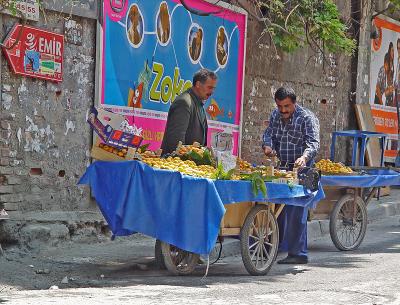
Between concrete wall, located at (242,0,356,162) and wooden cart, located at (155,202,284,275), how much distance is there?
6.05m

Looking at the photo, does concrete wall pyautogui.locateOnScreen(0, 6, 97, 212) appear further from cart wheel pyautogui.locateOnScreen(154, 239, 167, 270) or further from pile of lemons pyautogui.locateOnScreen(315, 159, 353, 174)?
pile of lemons pyautogui.locateOnScreen(315, 159, 353, 174)

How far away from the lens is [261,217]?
886 cm

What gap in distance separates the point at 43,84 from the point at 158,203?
294 centimetres

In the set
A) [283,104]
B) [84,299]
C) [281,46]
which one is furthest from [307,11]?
[84,299]

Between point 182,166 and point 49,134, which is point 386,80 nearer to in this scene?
point 49,134

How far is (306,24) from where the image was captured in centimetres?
1470

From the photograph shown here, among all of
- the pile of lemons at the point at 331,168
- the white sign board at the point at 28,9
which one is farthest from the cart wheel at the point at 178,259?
the white sign board at the point at 28,9

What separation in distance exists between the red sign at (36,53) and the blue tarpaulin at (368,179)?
11.2ft

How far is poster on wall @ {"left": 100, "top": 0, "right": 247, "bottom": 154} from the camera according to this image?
11.5 m

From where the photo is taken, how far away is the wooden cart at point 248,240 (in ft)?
27.9

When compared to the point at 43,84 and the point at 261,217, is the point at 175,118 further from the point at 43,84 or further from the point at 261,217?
the point at 43,84

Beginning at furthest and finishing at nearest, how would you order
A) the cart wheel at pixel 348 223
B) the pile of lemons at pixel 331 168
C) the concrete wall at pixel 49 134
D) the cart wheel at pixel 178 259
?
the cart wheel at pixel 348 223, the pile of lemons at pixel 331 168, the concrete wall at pixel 49 134, the cart wheel at pixel 178 259

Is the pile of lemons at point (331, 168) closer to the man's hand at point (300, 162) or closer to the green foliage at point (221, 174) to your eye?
the man's hand at point (300, 162)

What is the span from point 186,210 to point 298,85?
921 centimetres
